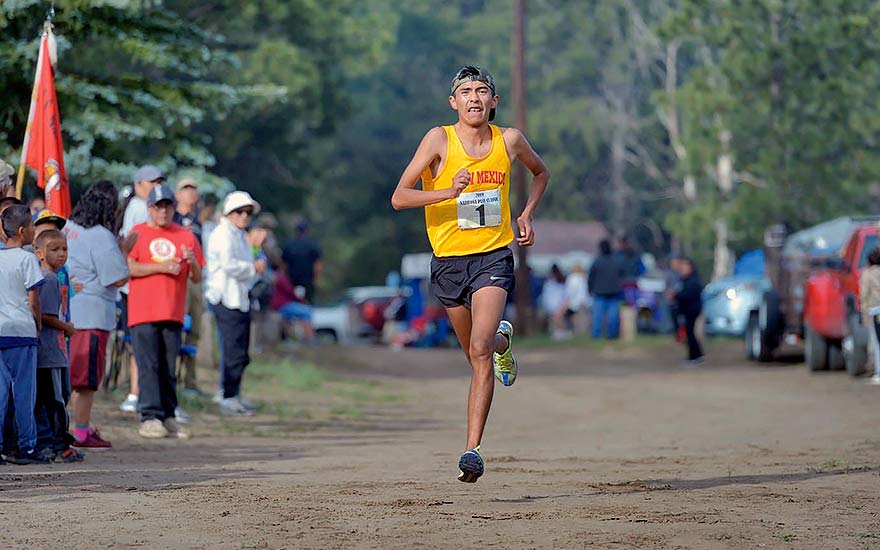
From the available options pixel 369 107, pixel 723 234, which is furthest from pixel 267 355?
pixel 369 107

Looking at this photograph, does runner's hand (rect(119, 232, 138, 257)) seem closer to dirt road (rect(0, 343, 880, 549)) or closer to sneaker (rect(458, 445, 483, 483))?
dirt road (rect(0, 343, 880, 549))

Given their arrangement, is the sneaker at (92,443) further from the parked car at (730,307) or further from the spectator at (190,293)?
the parked car at (730,307)

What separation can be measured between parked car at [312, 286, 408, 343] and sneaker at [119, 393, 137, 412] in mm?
22164

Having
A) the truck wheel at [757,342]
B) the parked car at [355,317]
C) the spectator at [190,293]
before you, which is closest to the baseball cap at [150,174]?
the spectator at [190,293]

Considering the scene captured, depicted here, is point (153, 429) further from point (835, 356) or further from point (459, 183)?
point (835, 356)

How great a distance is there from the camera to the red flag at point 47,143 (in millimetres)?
14109

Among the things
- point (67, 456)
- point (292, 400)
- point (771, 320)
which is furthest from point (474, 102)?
point (771, 320)

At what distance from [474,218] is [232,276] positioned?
614cm

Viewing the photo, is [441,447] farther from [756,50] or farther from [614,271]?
[756,50]

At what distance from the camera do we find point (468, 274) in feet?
31.9

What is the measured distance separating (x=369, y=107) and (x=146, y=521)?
65940 millimetres

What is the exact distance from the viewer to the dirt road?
7680 mm

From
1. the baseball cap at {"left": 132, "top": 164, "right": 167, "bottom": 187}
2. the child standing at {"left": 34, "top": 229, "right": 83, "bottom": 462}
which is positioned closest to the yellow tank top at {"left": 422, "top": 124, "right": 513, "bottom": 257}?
the child standing at {"left": 34, "top": 229, "right": 83, "bottom": 462}

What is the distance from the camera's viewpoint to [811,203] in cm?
3812
